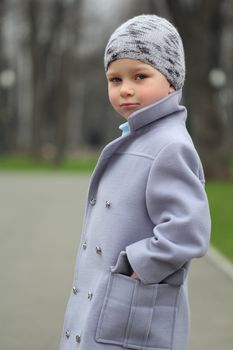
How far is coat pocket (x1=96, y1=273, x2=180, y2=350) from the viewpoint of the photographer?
8.27ft

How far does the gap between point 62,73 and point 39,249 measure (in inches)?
1114

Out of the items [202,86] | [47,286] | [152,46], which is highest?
[202,86]

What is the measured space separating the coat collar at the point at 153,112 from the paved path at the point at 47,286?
271cm

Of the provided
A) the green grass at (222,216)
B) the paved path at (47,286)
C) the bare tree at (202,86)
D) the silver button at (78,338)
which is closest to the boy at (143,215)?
the silver button at (78,338)

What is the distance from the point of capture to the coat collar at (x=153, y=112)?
2.61 m

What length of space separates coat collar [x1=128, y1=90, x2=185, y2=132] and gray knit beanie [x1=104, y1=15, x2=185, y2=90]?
0.26 feet

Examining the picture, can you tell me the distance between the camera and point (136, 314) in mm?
2525

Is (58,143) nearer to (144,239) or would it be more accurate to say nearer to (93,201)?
(93,201)

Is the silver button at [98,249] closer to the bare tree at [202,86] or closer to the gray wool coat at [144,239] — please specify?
the gray wool coat at [144,239]

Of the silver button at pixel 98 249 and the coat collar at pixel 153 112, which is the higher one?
the coat collar at pixel 153 112

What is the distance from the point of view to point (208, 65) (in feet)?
81.6

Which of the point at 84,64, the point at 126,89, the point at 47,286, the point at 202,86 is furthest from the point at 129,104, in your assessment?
the point at 84,64

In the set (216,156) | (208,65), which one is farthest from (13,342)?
(208,65)

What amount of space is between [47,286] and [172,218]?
15.4ft
